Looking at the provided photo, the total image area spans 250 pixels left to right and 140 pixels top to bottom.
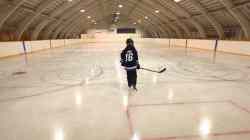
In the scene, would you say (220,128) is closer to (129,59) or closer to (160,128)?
(160,128)

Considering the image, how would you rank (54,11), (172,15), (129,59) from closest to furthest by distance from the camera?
(129,59) → (54,11) → (172,15)

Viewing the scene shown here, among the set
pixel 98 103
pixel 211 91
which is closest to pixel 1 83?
pixel 98 103

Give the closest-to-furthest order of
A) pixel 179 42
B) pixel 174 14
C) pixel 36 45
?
pixel 36 45 → pixel 174 14 → pixel 179 42

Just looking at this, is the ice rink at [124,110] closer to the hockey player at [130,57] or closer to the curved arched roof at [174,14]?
the hockey player at [130,57]

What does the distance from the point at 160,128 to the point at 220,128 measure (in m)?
1.13

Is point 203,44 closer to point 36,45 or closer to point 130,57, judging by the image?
point 36,45

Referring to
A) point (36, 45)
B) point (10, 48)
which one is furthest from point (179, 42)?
point (10, 48)

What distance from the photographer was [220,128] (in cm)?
381

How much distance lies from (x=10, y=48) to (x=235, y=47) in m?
20.4

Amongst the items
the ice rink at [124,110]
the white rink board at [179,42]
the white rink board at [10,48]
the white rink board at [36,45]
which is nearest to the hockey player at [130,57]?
the ice rink at [124,110]

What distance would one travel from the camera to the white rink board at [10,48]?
1633 cm

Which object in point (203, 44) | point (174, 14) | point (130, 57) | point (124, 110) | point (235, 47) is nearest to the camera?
point (124, 110)

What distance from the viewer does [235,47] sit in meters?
19.2

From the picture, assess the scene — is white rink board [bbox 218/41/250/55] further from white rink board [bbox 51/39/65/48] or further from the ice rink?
white rink board [bbox 51/39/65/48]
